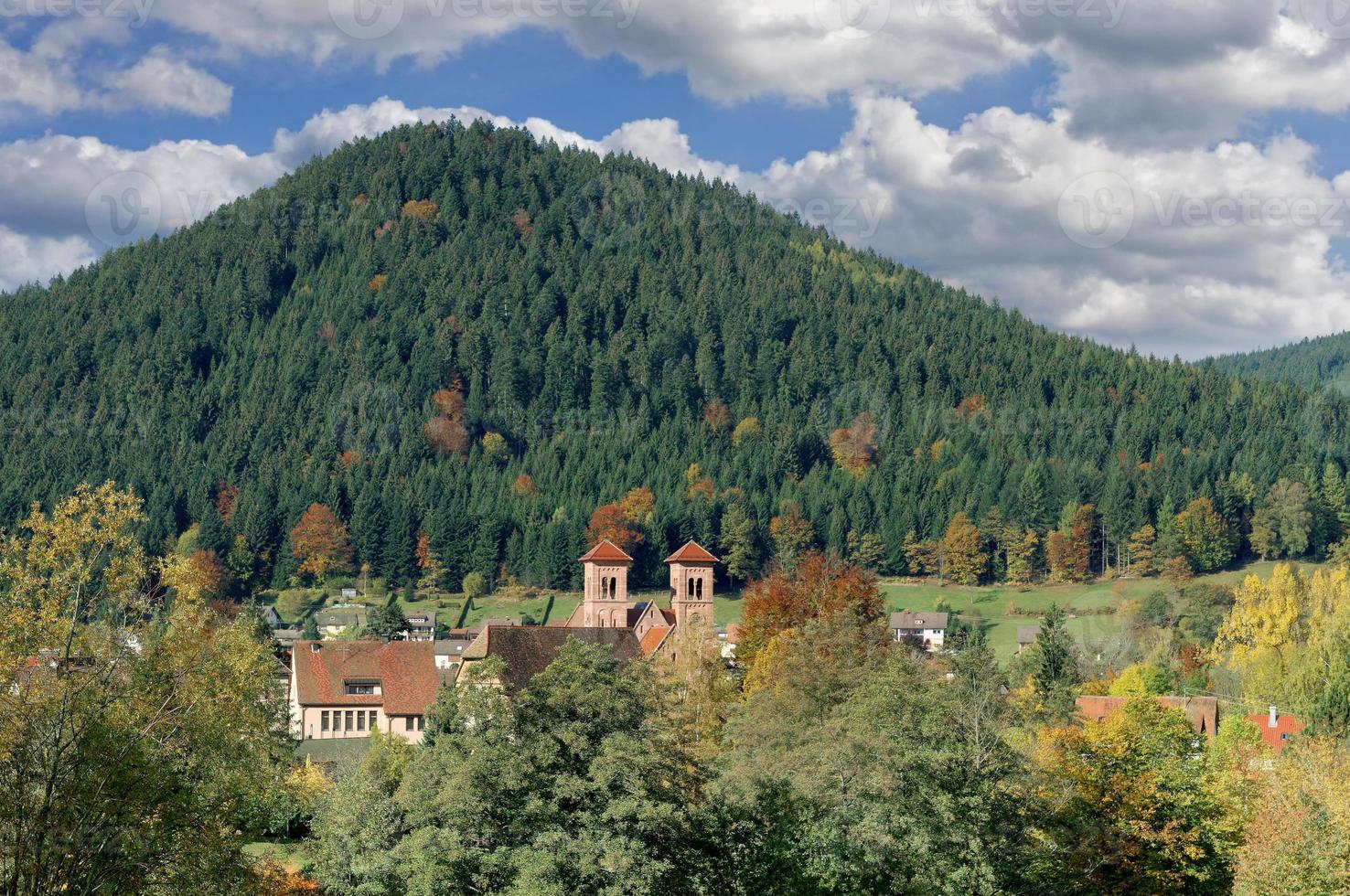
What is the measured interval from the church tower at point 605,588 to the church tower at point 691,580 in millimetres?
3862

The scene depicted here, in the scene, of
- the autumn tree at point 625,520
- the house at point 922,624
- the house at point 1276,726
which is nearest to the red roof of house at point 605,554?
the house at point 1276,726

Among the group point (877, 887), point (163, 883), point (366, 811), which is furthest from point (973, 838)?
point (163, 883)

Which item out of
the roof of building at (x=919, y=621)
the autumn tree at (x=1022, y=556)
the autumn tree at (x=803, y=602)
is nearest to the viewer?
the autumn tree at (x=803, y=602)

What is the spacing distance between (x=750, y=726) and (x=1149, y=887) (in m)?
13.1

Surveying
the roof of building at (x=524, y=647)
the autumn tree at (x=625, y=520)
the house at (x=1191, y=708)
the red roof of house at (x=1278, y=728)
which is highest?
the autumn tree at (x=625, y=520)

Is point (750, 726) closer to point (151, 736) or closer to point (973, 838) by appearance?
point (973, 838)

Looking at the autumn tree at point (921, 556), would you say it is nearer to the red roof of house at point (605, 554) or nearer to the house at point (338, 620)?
the house at point (338, 620)

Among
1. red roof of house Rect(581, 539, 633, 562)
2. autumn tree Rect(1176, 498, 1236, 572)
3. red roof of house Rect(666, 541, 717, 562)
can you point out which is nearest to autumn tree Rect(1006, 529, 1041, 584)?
autumn tree Rect(1176, 498, 1236, 572)

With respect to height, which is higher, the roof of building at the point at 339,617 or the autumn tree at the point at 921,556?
the autumn tree at the point at 921,556

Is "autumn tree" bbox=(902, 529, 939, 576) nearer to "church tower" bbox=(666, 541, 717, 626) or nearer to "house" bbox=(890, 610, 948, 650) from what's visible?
"house" bbox=(890, 610, 948, 650)

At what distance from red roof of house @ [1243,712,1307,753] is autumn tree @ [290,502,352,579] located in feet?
380

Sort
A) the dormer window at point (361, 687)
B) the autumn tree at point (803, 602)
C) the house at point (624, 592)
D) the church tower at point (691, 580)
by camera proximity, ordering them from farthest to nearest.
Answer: the church tower at point (691, 580) → the house at point (624, 592) → the dormer window at point (361, 687) → the autumn tree at point (803, 602)

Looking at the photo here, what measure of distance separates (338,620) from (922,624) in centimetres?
5633

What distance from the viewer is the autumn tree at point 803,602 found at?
65088 millimetres
